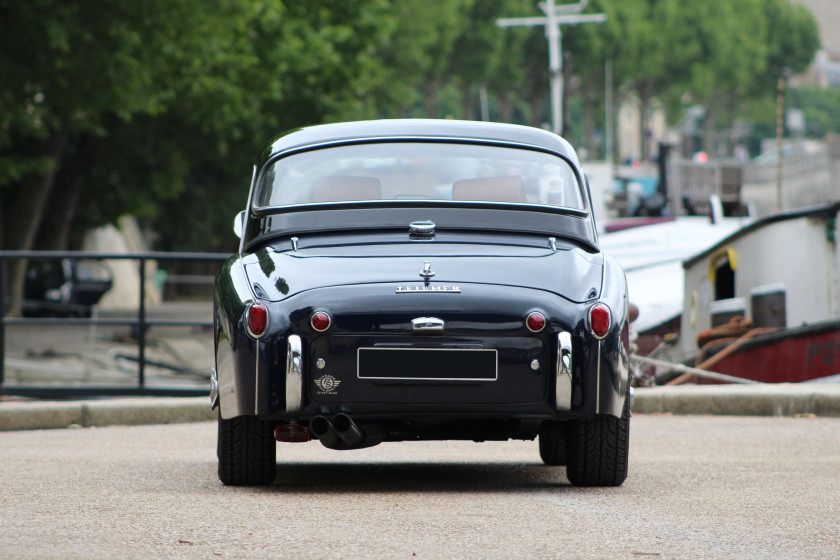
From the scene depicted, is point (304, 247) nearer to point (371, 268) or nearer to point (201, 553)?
point (371, 268)

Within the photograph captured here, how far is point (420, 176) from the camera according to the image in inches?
301

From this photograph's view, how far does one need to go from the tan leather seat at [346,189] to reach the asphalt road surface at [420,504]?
4.34ft

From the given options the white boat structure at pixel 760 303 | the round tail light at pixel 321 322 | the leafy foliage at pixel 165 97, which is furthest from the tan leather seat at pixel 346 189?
the leafy foliage at pixel 165 97

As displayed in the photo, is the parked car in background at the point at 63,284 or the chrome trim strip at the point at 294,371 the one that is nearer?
the chrome trim strip at the point at 294,371

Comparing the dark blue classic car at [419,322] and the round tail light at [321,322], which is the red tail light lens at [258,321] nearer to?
the dark blue classic car at [419,322]

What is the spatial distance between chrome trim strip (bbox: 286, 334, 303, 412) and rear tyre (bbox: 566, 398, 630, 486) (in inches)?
48.7

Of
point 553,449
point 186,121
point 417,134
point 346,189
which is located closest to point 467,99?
point 186,121

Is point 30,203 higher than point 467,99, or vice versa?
point 467,99

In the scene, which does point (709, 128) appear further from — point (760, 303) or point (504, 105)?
point (760, 303)

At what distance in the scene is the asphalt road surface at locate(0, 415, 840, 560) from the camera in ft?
17.6

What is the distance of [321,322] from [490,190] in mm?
1377

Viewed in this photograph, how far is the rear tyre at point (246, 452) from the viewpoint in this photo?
7.00 m

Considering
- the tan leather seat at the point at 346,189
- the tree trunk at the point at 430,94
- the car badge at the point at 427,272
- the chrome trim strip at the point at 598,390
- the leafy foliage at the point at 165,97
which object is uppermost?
the tree trunk at the point at 430,94

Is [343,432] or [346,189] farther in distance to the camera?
[346,189]
